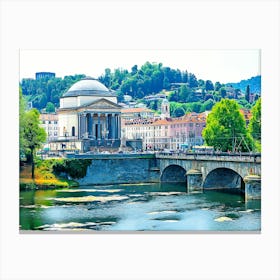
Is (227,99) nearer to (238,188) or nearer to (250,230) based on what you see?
(238,188)

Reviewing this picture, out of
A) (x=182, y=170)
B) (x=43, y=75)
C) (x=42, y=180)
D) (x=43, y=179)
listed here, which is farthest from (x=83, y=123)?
(x=43, y=75)

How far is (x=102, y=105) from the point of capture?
5469 cm

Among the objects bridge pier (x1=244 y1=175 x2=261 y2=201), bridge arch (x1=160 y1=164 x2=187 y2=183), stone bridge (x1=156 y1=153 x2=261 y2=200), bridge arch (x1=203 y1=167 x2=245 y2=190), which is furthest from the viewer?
bridge arch (x1=160 y1=164 x2=187 y2=183)

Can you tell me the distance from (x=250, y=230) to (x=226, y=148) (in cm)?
1753

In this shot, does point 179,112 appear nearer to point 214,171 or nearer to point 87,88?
point 87,88

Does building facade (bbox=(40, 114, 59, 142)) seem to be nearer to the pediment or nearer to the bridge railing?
the pediment

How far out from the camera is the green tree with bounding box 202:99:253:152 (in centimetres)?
4309

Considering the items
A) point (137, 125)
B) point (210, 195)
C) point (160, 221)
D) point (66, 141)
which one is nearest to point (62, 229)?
point (160, 221)

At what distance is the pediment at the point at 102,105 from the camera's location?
54125 mm

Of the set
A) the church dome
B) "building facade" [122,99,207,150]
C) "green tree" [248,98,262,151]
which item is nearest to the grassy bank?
"green tree" [248,98,262,151]

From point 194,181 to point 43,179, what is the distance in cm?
821

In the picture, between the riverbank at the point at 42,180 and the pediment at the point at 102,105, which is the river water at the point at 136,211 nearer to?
the riverbank at the point at 42,180

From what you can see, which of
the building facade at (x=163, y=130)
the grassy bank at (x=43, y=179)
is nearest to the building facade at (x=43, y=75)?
the grassy bank at (x=43, y=179)

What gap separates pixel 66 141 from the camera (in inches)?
2061
